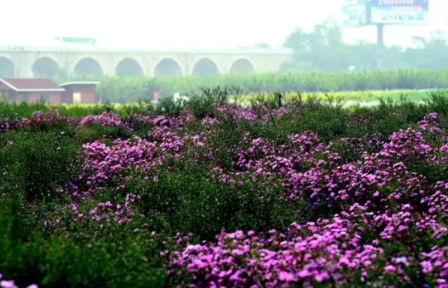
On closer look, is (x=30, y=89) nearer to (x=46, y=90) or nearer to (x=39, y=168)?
(x=46, y=90)

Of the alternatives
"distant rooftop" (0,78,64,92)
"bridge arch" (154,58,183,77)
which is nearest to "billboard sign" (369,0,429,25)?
"bridge arch" (154,58,183,77)

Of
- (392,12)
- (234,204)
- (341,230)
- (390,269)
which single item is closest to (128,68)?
(392,12)

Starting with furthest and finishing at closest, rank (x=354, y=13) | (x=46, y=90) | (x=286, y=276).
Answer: (x=354, y=13)
(x=46, y=90)
(x=286, y=276)

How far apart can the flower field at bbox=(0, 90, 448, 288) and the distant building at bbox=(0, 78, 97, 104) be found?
39197 millimetres

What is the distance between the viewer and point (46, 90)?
164 ft

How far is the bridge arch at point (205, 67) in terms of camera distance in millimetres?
88688

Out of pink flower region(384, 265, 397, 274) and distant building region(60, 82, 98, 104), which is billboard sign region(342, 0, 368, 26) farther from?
pink flower region(384, 265, 397, 274)

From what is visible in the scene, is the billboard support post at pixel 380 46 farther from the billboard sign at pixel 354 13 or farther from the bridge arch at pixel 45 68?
the bridge arch at pixel 45 68

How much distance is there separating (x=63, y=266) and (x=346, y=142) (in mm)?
5501

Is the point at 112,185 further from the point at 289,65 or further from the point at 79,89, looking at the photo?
the point at 289,65

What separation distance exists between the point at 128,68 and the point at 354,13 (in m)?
32.5

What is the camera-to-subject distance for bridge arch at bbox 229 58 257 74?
88850mm

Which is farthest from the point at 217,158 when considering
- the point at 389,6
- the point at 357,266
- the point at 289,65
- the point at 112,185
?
the point at 389,6

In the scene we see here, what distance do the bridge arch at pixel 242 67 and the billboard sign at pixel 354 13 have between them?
17.2 m
